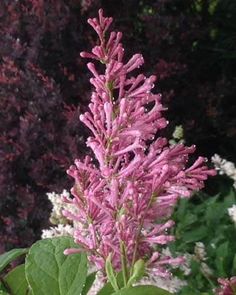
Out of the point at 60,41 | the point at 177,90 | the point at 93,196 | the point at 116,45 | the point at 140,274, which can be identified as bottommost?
the point at 140,274

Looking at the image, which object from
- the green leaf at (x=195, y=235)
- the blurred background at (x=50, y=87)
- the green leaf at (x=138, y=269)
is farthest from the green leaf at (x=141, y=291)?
the blurred background at (x=50, y=87)

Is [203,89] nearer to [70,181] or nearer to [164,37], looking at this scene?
[164,37]

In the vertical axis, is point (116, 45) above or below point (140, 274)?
above

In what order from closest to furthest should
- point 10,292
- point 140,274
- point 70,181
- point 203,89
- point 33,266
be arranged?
1. point 140,274
2. point 33,266
3. point 10,292
4. point 70,181
5. point 203,89

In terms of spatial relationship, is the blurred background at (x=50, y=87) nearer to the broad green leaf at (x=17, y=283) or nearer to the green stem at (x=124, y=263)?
the broad green leaf at (x=17, y=283)

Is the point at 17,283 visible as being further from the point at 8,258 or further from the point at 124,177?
the point at 124,177

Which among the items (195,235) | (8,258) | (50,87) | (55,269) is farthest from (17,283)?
(50,87)

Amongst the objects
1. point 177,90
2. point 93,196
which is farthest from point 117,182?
point 177,90
